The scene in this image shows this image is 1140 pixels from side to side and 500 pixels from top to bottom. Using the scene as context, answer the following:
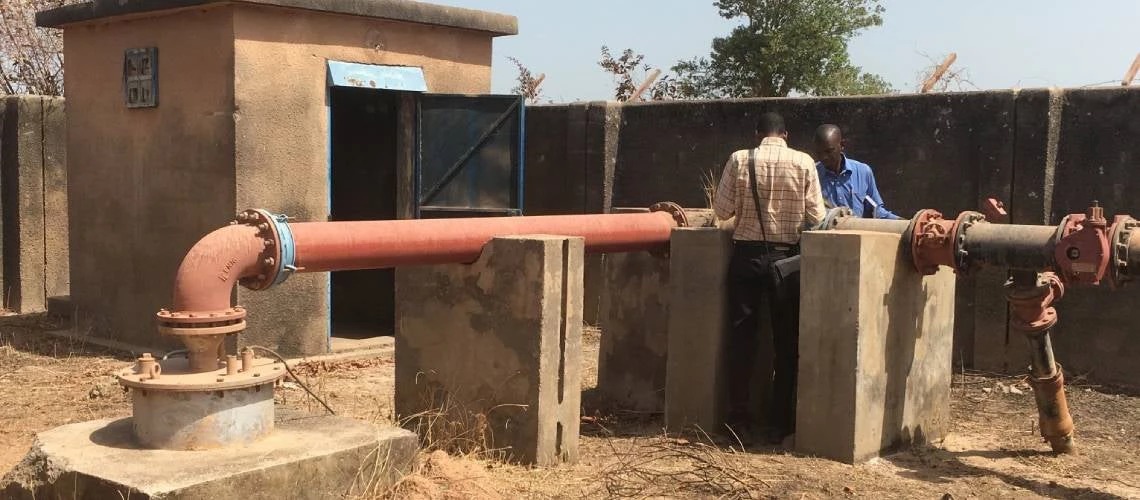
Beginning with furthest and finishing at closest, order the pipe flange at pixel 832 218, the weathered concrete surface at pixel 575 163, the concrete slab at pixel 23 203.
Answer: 1. the concrete slab at pixel 23 203
2. the weathered concrete surface at pixel 575 163
3. the pipe flange at pixel 832 218

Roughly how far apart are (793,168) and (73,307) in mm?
6669

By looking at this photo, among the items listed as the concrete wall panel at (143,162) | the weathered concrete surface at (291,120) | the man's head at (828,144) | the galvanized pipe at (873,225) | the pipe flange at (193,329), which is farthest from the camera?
the concrete wall panel at (143,162)

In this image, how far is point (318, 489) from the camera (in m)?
4.35

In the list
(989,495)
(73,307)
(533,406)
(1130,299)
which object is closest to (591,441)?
(533,406)

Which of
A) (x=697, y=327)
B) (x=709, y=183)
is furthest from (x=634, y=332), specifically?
(x=709, y=183)

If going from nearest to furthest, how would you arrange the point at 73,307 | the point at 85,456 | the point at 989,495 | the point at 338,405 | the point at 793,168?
the point at 85,456, the point at 989,495, the point at 793,168, the point at 338,405, the point at 73,307

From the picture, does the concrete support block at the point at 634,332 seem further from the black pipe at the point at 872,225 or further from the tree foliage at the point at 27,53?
the tree foliage at the point at 27,53

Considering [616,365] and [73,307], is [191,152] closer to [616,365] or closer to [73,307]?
[73,307]

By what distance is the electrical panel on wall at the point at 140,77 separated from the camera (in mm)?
8867

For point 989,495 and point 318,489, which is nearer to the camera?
point 318,489

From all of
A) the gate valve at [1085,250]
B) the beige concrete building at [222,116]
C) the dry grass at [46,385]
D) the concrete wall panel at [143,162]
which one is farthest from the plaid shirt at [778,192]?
the concrete wall panel at [143,162]

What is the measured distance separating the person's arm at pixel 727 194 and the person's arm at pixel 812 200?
39cm

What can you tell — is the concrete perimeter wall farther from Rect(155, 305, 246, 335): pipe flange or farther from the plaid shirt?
Rect(155, 305, 246, 335): pipe flange

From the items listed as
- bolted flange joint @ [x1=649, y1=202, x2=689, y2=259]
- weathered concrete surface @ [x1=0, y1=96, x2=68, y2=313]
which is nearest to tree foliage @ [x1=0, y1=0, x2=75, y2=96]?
weathered concrete surface @ [x1=0, y1=96, x2=68, y2=313]
